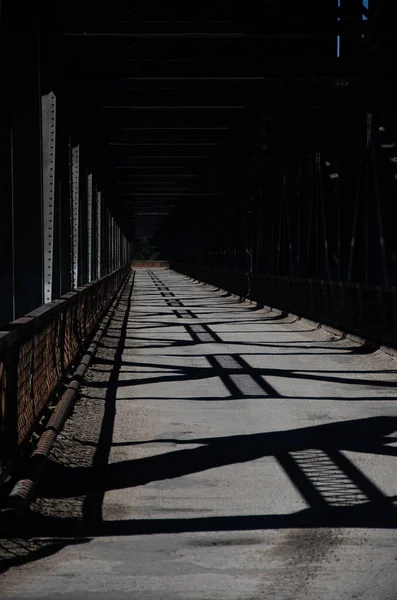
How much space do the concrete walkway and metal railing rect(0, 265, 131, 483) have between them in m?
0.36

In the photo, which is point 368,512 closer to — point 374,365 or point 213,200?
point 374,365

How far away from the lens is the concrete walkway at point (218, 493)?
552cm

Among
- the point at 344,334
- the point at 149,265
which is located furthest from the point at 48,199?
the point at 149,265

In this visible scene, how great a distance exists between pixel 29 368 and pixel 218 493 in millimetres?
2572

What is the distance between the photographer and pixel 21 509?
6.78 m

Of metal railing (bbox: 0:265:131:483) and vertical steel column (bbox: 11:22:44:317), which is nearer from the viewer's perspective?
metal railing (bbox: 0:265:131:483)

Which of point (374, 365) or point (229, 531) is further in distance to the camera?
point (374, 365)

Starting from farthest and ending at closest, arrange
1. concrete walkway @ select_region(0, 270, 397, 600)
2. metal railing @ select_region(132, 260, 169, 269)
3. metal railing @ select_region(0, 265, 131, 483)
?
metal railing @ select_region(132, 260, 169, 269) < metal railing @ select_region(0, 265, 131, 483) < concrete walkway @ select_region(0, 270, 397, 600)

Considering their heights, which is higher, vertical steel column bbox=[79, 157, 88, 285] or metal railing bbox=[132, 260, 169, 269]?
vertical steel column bbox=[79, 157, 88, 285]

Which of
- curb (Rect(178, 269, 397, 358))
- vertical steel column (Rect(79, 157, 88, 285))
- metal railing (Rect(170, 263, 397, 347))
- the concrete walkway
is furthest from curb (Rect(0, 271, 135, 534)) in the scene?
vertical steel column (Rect(79, 157, 88, 285))

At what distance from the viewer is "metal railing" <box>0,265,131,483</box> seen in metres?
7.79

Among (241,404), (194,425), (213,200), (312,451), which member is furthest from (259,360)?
(213,200)

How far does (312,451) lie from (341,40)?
53.6 feet

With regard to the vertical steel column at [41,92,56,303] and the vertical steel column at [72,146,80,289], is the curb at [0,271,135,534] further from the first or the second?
the vertical steel column at [72,146,80,289]
